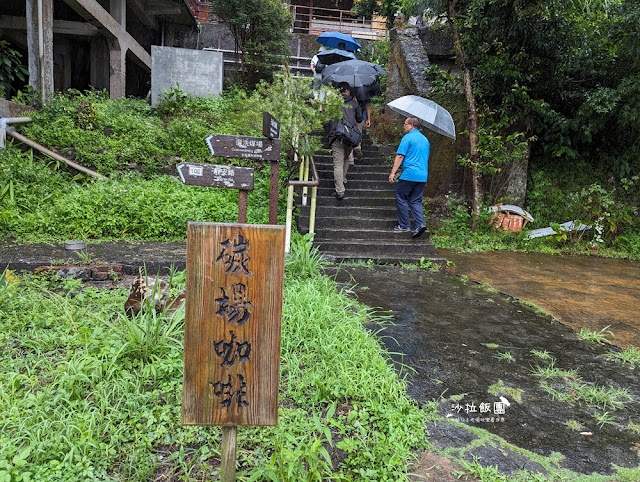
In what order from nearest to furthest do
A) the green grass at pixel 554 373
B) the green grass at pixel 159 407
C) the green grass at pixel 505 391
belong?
the green grass at pixel 159 407 → the green grass at pixel 505 391 → the green grass at pixel 554 373

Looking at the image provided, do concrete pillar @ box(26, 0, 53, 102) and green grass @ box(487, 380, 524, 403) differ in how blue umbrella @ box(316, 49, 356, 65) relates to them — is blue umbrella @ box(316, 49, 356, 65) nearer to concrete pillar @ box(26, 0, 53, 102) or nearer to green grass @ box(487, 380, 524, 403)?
concrete pillar @ box(26, 0, 53, 102)

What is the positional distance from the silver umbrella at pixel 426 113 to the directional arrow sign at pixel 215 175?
434 centimetres

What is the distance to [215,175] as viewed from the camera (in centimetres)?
376

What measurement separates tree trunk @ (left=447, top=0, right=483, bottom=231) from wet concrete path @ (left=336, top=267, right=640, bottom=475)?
13.5ft

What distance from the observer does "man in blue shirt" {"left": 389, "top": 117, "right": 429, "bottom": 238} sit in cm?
712

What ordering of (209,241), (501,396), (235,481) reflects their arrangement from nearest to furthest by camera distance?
(209,241) < (235,481) < (501,396)

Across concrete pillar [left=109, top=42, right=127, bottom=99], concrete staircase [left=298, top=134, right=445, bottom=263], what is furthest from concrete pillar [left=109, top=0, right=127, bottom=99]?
concrete staircase [left=298, top=134, right=445, bottom=263]

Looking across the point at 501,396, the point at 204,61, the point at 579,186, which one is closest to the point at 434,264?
the point at 501,396

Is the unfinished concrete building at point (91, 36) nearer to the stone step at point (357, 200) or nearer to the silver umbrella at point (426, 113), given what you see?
the stone step at point (357, 200)

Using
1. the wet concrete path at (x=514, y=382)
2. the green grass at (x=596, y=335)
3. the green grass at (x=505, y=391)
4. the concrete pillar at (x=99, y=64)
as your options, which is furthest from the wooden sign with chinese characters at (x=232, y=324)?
the concrete pillar at (x=99, y=64)

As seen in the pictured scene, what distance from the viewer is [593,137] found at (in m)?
9.85

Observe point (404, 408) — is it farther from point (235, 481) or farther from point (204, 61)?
point (204, 61)

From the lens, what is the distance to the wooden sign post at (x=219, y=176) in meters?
3.64

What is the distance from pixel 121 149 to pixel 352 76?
4.48 metres
